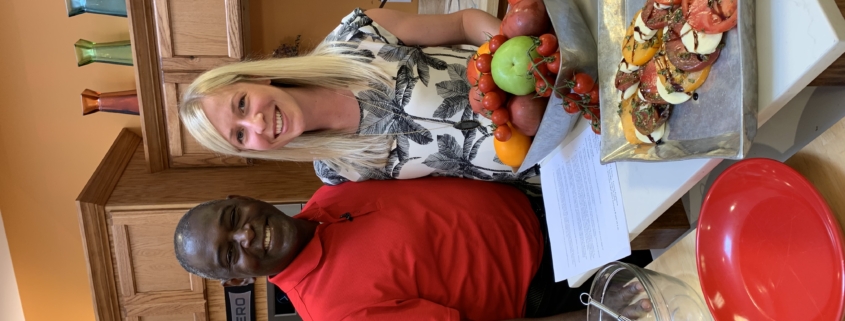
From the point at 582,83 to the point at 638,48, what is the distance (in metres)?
0.08

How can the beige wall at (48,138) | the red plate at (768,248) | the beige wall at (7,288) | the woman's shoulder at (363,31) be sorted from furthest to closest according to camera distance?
the beige wall at (7,288) < the beige wall at (48,138) < the woman's shoulder at (363,31) < the red plate at (768,248)

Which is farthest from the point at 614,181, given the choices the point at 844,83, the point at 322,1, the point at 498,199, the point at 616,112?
the point at 322,1

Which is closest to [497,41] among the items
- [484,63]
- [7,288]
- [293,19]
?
[484,63]

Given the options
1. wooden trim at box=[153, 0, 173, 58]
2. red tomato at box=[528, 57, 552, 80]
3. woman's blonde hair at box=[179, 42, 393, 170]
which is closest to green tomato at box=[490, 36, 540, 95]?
red tomato at box=[528, 57, 552, 80]

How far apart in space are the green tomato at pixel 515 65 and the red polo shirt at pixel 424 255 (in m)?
0.46

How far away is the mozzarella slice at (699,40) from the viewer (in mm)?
530

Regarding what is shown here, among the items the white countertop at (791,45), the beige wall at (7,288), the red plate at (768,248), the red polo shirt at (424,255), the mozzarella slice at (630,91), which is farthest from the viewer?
the beige wall at (7,288)

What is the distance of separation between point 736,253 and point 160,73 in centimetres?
207

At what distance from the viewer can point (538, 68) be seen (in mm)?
749

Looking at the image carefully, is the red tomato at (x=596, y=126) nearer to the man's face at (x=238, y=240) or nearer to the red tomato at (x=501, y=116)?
the red tomato at (x=501, y=116)

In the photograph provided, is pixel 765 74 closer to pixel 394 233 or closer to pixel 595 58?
Result: pixel 595 58

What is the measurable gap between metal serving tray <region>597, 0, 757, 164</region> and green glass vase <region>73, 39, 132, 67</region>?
7.26ft

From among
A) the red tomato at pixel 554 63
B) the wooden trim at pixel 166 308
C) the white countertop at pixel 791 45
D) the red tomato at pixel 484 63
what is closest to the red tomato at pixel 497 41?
the red tomato at pixel 484 63

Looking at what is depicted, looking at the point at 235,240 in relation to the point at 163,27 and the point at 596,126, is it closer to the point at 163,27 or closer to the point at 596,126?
the point at 596,126
